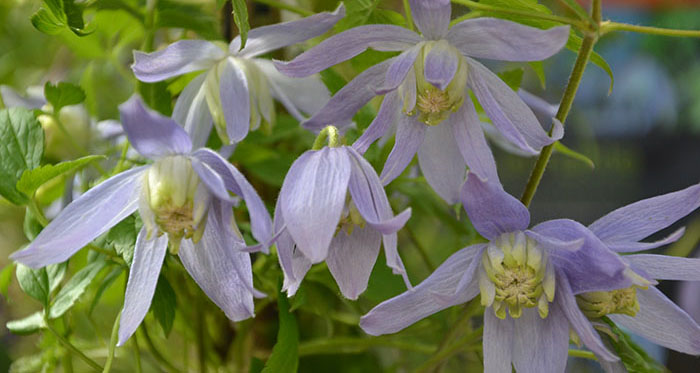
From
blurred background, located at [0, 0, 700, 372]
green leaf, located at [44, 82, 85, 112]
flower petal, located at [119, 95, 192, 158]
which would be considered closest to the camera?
flower petal, located at [119, 95, 192, 158]

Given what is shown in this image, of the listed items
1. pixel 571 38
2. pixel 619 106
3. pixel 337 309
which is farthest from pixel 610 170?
pixel 571 38

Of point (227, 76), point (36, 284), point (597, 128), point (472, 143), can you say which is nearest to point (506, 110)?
point (472, 143)

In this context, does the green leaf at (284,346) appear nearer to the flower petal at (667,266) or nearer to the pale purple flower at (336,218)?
the pale purple flower at (336,218)

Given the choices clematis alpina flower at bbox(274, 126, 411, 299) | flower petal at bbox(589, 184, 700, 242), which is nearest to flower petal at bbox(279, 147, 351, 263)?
clematis alpina flower at bbox(274, 126, 411, 299)

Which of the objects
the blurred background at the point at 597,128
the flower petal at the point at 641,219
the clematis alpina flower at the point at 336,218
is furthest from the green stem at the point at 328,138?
the blurred background at the point at 597,128

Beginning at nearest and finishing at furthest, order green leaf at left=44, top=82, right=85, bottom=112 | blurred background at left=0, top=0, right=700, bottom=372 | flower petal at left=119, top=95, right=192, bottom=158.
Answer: flower petal at left=119, top=95, right=192, bottom=158
green leaf at left=44, top=82, right=85, bottom=112
blurred background at left=0, top=0, right=700, bottom=372

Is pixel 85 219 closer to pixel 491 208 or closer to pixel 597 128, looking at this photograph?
pixel 491 208

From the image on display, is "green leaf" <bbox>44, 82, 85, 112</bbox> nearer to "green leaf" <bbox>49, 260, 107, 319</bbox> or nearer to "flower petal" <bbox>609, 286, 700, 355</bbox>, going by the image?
"green leaf" <bbox>49, 260, 107, 319</bbox>
